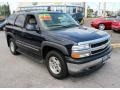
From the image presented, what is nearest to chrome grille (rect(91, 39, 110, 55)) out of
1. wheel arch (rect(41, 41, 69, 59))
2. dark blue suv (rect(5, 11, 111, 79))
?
dark blue suv (rect(5, 11, 111, 79))

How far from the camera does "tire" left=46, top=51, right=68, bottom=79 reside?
13.1 ft

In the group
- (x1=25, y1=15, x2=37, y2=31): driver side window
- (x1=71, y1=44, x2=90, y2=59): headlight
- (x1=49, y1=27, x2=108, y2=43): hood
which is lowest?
(x1=71, y1=44, x2=90, y2=59): headlight

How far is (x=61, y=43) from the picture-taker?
3.86 metres

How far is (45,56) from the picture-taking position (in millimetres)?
4688

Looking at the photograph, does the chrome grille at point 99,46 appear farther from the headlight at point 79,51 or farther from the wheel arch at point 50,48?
the wheel arch at point 50,48

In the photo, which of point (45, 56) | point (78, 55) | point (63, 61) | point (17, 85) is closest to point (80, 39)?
point (78, 55)

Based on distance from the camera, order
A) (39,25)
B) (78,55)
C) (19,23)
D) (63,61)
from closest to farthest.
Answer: (78,55) < (63,61) < (39,25) < (19,23)

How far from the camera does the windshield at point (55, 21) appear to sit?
4.67m

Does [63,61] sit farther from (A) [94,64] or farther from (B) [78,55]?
(A) [94,64]

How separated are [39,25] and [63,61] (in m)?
1.39

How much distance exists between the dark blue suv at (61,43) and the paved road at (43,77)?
0.94 ft

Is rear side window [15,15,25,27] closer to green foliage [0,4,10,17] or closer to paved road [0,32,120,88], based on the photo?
paved road [0,32,120,88]

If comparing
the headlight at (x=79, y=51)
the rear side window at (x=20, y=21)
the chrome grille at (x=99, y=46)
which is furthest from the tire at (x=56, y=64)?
the rear side window at (x=20, y=21)

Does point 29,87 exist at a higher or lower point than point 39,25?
lower
